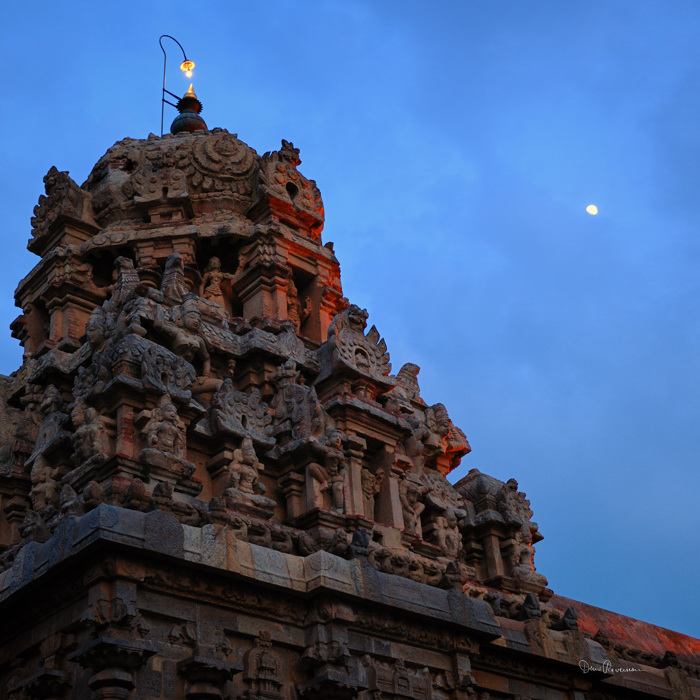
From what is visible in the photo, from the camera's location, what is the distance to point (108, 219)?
94.5 ft

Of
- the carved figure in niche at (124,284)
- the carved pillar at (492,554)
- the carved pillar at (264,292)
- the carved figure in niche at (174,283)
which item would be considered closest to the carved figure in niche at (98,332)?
the carved figure in niche at (124,284)

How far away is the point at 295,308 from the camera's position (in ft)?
90.1

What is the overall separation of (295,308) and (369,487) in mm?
5595

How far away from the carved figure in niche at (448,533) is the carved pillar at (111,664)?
10667 millimetres

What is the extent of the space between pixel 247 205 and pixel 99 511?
14.0 meters

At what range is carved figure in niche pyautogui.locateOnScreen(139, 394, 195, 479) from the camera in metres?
19.5

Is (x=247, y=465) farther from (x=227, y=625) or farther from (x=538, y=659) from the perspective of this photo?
(x=538, y=659)

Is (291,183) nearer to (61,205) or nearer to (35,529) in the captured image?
(61,205)

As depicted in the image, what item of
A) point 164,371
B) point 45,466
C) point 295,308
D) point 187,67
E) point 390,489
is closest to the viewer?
point 164,371

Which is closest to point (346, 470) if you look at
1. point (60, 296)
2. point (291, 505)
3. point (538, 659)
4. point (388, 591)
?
point (291, 505)

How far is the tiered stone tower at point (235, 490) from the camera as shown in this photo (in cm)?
1731

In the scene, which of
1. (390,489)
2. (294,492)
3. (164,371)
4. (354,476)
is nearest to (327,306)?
(390,489)

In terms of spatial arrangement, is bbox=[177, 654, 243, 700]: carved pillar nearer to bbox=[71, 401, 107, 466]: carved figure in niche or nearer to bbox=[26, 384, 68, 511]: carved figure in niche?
bbox=[71, 401, 107, 466]: carved figure in niche

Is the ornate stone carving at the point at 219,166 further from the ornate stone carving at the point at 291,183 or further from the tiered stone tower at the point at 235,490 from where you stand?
the ornate stone carving at the point at 291,183
